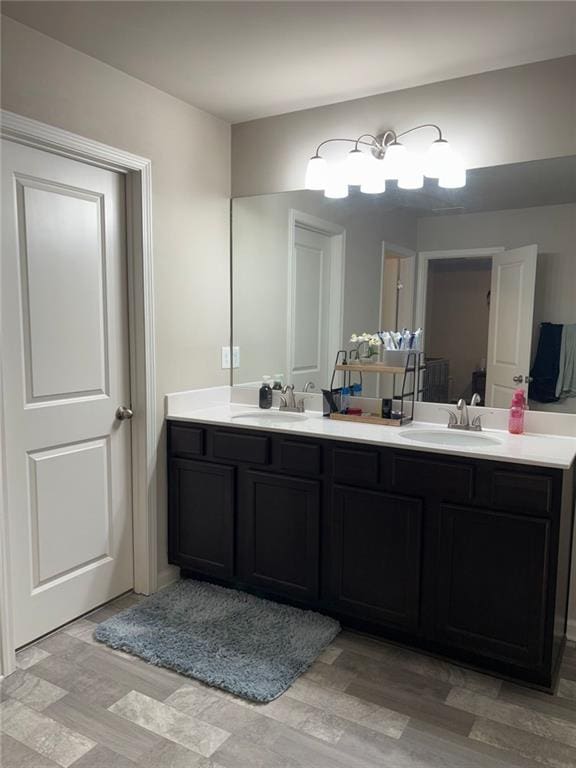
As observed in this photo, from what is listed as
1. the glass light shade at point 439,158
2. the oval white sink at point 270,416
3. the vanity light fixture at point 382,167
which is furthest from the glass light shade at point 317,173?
the oval white sink at point 270,416

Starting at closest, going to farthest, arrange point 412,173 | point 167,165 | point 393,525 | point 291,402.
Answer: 1. point 393,525
2. point 412,173
3. point 167,165
4. point 291,402

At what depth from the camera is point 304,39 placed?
2074 millimetres

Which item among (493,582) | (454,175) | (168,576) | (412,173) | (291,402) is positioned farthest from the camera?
(291,402)

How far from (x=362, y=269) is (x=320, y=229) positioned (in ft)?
1.02

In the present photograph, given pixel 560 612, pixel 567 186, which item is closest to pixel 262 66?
pixel 567 186

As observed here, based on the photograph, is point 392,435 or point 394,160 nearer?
point 392,435

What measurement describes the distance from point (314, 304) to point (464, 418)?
99cm

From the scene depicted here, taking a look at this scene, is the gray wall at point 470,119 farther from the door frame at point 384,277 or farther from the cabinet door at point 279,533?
the cabinet door at point 279,533

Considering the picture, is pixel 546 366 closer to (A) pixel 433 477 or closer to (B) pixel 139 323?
(A) pixel 433 477

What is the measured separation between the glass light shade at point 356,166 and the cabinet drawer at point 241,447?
4.22 feet

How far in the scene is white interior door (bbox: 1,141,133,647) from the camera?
Result: 7.09 feet

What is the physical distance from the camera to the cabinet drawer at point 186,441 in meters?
2.71

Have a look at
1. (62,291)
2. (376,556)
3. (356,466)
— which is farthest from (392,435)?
(62,291)

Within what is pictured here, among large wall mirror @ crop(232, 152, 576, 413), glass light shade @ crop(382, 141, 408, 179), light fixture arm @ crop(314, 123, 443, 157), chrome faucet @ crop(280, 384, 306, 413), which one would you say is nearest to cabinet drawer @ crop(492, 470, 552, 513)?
large wall mirror @ crop(232, 152, 576, 413)
